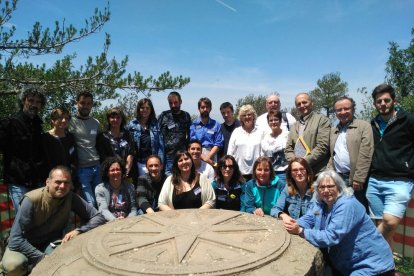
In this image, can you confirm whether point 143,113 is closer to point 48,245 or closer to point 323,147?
point 48,245

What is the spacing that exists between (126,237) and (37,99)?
2160 millimetres

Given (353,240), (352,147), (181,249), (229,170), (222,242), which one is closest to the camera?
(181,249)

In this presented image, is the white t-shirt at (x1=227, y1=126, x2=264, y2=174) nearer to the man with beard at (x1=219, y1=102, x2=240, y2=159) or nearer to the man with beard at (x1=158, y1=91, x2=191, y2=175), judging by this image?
the man with beard at (x1=219, y1=102, x2=240, y2=159)

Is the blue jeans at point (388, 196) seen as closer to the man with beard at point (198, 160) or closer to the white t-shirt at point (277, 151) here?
the white t-shirt at point (277, 151)

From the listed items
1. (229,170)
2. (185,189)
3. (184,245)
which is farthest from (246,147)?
(184,245)

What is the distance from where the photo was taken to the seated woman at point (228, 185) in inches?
187

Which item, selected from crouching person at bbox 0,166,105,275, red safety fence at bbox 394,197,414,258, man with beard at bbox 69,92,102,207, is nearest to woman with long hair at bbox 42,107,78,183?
man with beard at bbox 69,92,102,207

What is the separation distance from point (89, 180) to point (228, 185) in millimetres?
1957

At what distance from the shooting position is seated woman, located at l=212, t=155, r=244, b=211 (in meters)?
4.75

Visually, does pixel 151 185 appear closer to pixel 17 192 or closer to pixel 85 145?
pixel 85 145

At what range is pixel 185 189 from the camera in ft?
14.6

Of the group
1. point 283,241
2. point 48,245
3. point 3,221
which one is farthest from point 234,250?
point 3,221

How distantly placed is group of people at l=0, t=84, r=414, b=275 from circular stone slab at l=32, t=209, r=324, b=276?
411 mm

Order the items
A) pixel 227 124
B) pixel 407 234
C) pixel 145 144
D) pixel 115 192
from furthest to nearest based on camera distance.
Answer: pixel 227 124 < pixel 145 144 < pixel 407 234 < pixel 115 192
